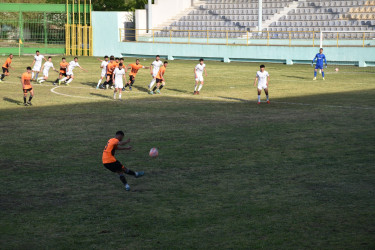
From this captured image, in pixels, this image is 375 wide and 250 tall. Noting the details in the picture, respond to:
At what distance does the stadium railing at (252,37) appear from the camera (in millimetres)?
50531

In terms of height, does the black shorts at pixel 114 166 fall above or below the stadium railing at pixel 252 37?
below

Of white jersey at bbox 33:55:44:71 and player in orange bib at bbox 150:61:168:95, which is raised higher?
white jersey at bbox 33:55:44:71

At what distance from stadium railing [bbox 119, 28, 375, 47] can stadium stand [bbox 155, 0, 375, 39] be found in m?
0.12

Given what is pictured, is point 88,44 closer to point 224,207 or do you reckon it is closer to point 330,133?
point 330,133

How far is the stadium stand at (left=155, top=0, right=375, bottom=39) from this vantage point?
175 ft

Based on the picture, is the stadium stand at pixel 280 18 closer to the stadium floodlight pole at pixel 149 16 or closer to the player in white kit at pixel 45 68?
the stadium floodlight pole at pixel 149 16

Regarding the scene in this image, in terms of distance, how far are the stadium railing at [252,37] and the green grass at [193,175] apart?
22773mm

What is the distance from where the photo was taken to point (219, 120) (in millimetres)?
23234

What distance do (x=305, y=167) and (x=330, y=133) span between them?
509cm

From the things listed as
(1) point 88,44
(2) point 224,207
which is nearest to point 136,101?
(2) point 224,207

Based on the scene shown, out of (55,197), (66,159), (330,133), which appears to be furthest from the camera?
(330,133)

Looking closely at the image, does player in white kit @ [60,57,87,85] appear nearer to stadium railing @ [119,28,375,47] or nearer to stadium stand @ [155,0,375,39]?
stadium railing @ [119,28,375,47]

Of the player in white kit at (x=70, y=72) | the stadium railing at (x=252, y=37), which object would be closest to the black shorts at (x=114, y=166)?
the player in white kit at (x=70, y=72)

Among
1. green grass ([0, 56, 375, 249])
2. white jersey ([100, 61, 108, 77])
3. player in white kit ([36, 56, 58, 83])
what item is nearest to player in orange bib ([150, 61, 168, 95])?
green grass ([0, 56, 375, 249])
